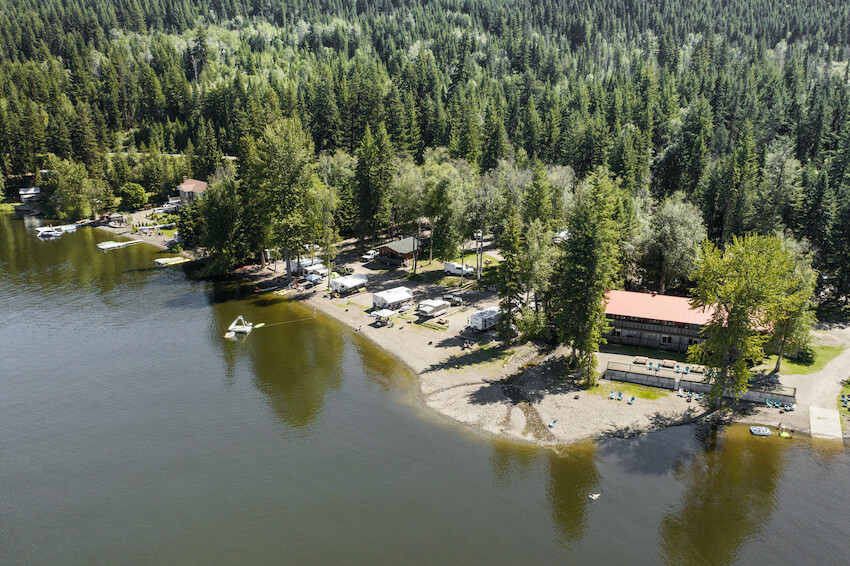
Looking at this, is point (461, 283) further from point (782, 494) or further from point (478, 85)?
point (478, 85)

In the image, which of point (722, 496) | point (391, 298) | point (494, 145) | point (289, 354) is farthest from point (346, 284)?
point (722, 496)

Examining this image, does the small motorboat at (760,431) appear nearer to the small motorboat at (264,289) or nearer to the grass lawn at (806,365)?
the grass lawn at (806,365)

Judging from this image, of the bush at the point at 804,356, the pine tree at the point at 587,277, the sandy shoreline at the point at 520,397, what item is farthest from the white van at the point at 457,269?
the bush at the point at 804,356

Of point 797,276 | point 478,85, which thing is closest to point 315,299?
point 797,276

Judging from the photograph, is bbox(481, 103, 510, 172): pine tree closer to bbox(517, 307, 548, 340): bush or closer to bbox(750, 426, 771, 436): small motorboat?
bbox(517, 307, 548, 340): bush

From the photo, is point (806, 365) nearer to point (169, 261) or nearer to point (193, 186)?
point (169, 261)
